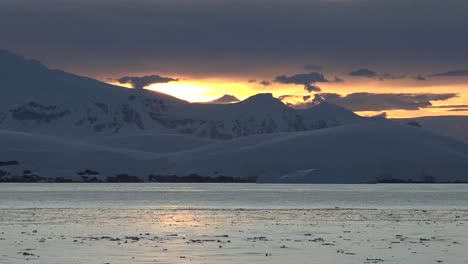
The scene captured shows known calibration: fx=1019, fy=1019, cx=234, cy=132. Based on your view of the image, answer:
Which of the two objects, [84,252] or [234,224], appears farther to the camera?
[234,224]

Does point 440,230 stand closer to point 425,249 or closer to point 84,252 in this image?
point 425,249

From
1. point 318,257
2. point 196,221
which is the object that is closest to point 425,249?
point 318,257

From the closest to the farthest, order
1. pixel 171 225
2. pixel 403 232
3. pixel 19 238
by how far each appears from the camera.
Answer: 1. pixel 19 238
2. pixel 403 232
3. pixel 171 225

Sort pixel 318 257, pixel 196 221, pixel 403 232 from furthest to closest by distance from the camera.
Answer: pixel 196 221 → pixel 403 232 → pixel 318 257

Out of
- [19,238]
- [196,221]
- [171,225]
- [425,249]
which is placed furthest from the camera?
[196,221]

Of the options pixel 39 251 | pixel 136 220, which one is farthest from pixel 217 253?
pixel 136 220

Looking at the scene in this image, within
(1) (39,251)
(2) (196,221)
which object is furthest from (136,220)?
(1) (39,251)

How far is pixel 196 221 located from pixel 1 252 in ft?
103

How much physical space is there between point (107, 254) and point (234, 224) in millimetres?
27105

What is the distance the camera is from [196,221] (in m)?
78.2

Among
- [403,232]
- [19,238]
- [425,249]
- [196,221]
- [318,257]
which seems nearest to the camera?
[318,257]

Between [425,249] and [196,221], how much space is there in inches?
1177

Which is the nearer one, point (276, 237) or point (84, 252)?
point (84, 252)

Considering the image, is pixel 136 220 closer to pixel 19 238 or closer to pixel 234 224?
pixel 234 224
